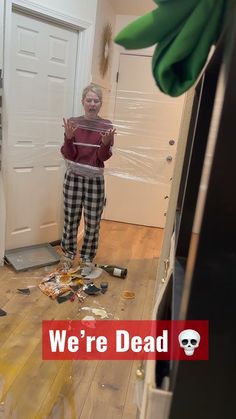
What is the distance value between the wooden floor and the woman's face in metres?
1.26

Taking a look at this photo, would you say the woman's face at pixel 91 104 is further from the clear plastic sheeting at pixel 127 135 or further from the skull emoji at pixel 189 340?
the skull emoji at pixel 189 340

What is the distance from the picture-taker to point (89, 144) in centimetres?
258

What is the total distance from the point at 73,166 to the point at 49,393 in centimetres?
158

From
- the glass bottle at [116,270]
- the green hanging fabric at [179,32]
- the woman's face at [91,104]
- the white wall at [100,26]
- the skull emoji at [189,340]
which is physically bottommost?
the glass bottle at [116,270]

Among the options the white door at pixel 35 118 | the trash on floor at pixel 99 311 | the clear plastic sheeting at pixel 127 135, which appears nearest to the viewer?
the trash on floor at pixel 99 311

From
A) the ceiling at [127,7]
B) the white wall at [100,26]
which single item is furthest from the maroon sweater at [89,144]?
the ceiling at [127,7]

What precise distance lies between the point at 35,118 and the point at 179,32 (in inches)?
92.7

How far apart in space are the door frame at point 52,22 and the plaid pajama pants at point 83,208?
0.48 meters

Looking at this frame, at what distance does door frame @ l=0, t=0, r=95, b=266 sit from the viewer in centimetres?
244

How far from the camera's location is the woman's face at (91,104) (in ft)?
8.13

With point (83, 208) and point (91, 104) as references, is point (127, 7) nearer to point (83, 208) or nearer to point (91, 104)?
point (91, 104)

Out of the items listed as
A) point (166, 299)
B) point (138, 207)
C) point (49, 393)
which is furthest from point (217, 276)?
point (138, 207)

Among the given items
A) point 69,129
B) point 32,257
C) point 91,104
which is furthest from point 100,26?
point 32,257

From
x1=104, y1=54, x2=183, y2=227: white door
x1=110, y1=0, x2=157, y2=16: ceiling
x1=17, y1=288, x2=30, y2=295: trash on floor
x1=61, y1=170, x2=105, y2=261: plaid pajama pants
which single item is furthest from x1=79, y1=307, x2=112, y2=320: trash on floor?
x1=110, y1=0, x2=157, y2=16: ceiling
